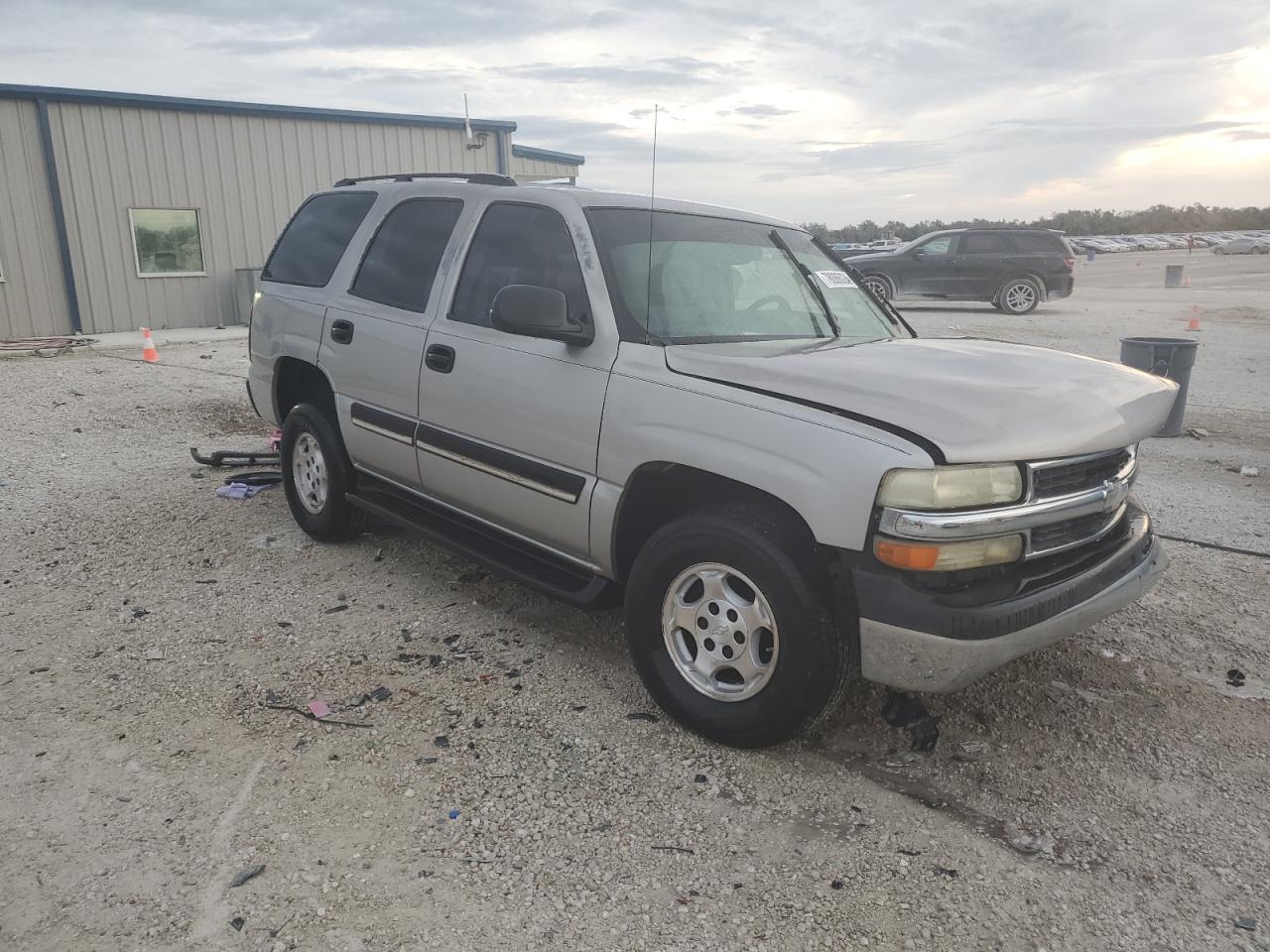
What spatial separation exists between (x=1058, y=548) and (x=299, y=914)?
2456 mm

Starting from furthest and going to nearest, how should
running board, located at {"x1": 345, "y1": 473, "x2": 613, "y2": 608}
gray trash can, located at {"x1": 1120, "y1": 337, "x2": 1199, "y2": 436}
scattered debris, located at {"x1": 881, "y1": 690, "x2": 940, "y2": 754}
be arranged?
1. gray trash can, located at {"x1": 1120, "y1": 337, "x2": 1199, "y2": 436}
2. running board, located at {"x1": 345, "y1": 473, "x2": 613, "y2": 608}
3. scattered debris, located at {"x1": 881, "y1": 690, "x2": 940, "y2": 754}

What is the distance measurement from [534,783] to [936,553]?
1.46 meters

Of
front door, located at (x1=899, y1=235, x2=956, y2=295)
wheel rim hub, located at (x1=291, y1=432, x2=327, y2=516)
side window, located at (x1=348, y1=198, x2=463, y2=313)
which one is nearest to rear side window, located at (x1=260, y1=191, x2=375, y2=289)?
side window, located at (x1=348, y1=198, x2=463, y2=313)

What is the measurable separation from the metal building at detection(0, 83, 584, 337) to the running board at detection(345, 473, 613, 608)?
Result: 11.5 m

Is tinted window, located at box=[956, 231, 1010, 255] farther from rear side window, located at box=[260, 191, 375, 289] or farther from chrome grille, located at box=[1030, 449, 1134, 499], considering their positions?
chrome grille, located at box=[1030, 449, 1134, 499]

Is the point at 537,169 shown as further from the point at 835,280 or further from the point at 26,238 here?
the point at 835,280

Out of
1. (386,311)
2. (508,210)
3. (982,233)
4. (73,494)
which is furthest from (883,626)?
(982,233)

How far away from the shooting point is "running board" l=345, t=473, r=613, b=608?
3.60m

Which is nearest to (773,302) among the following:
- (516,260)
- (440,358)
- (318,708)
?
(516,260)

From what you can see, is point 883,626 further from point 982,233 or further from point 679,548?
point 982,233

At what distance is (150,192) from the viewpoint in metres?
16.5

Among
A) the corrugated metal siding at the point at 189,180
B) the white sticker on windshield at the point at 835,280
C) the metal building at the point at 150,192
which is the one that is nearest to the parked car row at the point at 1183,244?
the corrugated metal siding at the point at 189,180

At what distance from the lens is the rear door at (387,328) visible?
432 cm

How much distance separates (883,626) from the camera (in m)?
2.75
